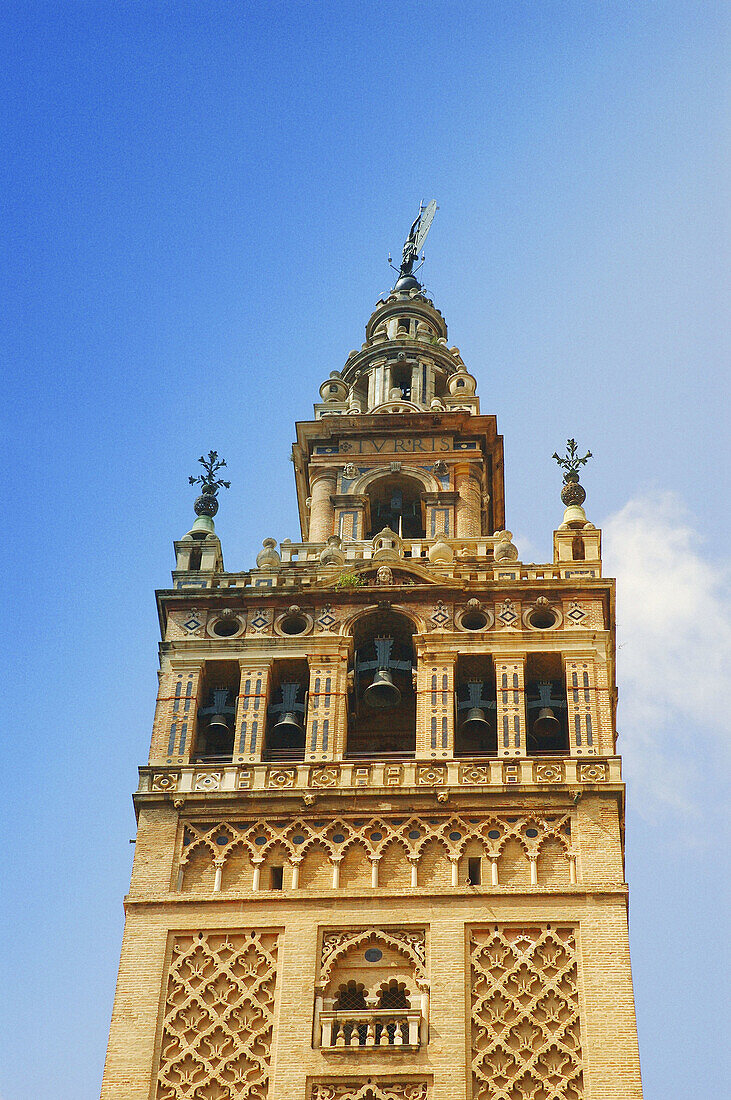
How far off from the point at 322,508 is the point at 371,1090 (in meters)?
15.5

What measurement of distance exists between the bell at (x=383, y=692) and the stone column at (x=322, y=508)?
245 inches

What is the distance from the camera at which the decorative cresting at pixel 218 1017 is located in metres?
30.5

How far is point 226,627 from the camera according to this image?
123 feet

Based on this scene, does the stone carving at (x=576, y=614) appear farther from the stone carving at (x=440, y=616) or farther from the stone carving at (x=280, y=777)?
the stone carving at (x=280, y=777)

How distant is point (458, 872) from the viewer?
32.9 m

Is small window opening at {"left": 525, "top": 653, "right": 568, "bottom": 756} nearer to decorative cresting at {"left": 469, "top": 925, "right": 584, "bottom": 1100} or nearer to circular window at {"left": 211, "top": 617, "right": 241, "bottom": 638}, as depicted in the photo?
decorative cresting at {"left": 469, "top": 925, "right": 584, "bottom": 1100}

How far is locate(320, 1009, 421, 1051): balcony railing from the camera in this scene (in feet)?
100

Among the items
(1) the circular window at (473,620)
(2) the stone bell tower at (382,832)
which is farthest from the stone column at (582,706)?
(1) the circular window at (473,620)

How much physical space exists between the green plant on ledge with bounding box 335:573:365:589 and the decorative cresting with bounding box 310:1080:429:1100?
10258mm

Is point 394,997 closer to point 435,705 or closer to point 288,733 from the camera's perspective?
point 435,705

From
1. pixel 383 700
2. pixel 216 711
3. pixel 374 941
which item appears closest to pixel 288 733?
pixel 216 711

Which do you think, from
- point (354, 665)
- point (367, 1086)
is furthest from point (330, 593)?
point (367, 1086)

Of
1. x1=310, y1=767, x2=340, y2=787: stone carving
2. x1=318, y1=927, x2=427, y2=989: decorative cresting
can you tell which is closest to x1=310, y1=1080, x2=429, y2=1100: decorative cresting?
x1=318, y1=927, x2=427, y2=989: decorative cresting

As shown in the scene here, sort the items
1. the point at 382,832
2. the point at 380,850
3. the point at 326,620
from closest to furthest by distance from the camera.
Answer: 1. the point at 380,850
2. the point at 382,832
3. the point at 326,620
